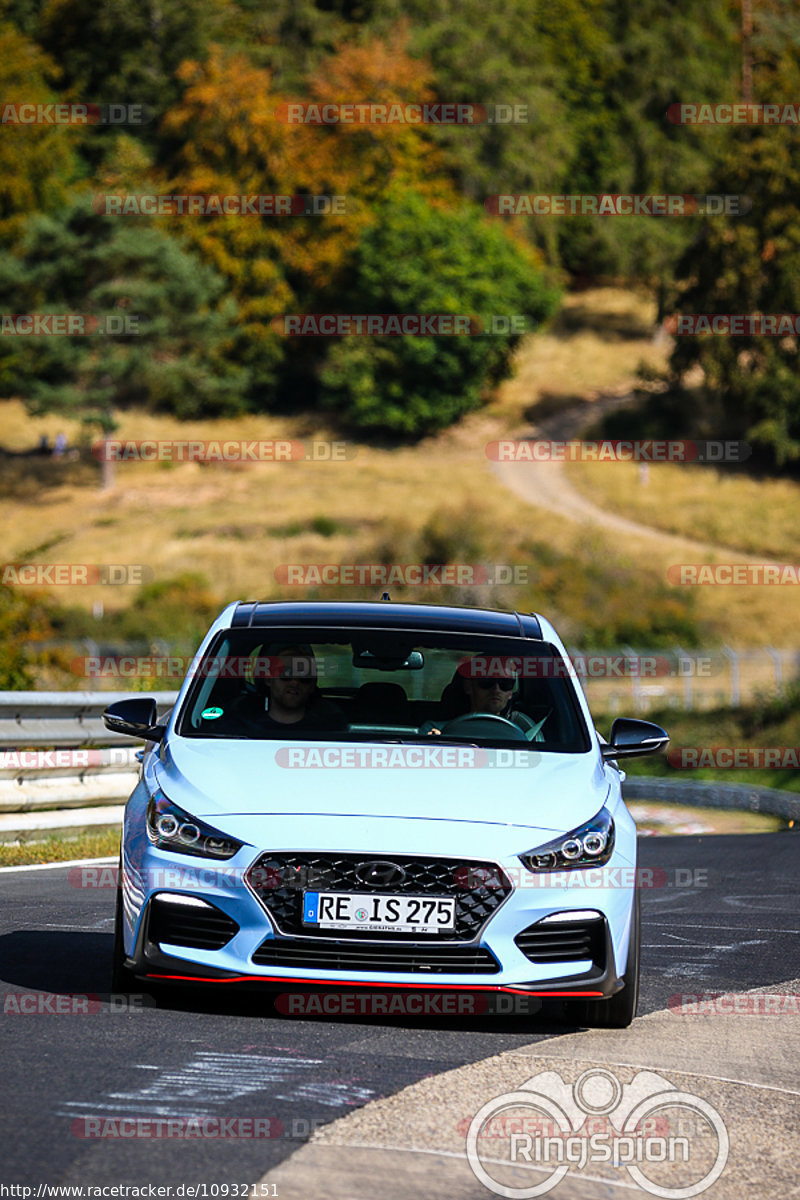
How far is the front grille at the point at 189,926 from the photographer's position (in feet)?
20.0

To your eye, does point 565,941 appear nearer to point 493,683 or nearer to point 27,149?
point 493,683

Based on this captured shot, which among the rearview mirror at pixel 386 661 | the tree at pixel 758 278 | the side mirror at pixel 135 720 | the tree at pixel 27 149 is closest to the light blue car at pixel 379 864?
the side mirror at pixel 135 720

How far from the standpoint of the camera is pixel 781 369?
69625 millimetres

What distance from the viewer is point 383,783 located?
6473 millimetres

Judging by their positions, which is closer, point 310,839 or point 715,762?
A: point 310,839

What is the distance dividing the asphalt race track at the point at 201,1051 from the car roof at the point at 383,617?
1.66 m

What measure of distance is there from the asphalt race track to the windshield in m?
1.14

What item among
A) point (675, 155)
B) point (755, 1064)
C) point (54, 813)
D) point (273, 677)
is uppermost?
point (675, 155)

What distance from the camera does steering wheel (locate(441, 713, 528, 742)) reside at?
7180mm

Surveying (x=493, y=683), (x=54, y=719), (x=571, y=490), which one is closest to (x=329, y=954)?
(x=493, y=683)

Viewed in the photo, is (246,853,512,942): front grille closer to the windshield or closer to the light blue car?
the light blue car

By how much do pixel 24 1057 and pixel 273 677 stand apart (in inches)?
88.4

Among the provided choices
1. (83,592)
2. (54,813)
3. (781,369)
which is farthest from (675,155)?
(54,813)

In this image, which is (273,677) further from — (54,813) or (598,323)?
(598,323)
